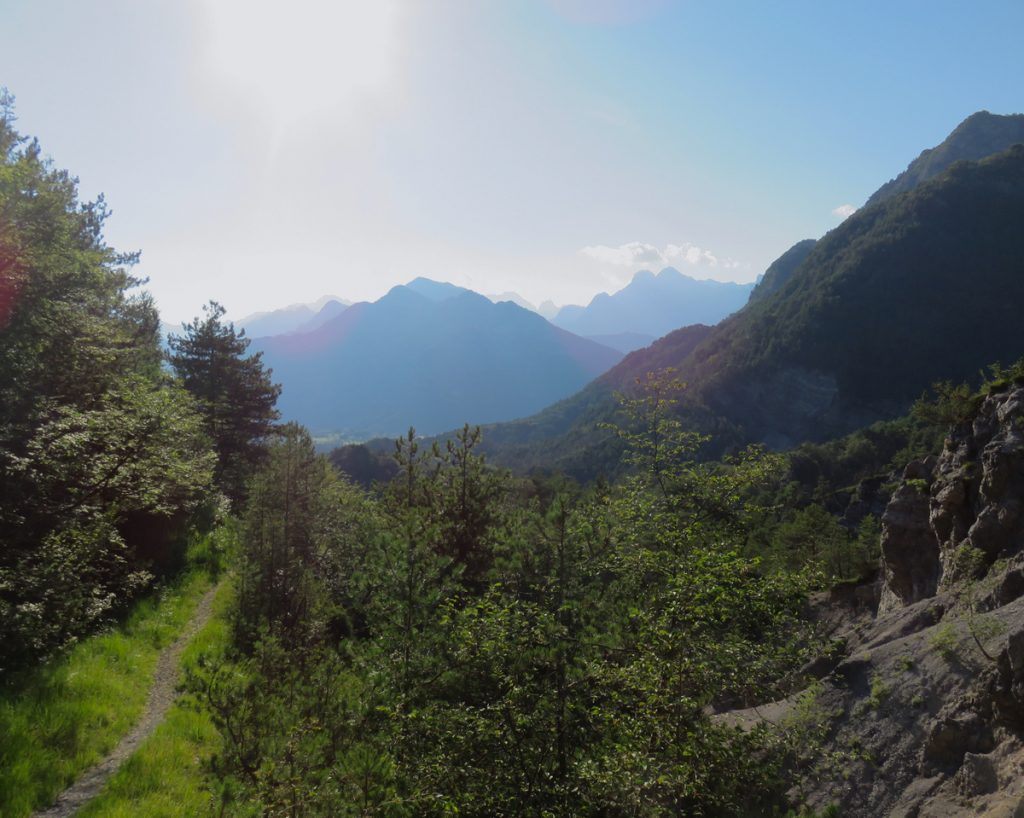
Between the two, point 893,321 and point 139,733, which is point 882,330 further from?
point 139,733

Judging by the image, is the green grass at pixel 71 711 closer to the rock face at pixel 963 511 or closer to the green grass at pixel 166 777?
the green grass at pixel 166 777

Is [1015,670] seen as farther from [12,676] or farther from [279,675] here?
[12,676]

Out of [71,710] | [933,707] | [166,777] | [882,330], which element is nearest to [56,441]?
[71,710]

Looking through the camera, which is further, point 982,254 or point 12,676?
point 982,254

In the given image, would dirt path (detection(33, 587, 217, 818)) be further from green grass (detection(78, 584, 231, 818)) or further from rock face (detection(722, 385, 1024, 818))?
rock face (detection(722, 385, 1024, 818))

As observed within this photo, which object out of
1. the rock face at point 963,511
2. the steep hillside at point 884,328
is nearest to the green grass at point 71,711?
the rock face at point 963,511

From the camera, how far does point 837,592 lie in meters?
18.0

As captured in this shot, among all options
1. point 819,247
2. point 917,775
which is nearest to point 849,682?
point 917,775

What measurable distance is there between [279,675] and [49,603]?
14.5ft

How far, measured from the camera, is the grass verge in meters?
6.23

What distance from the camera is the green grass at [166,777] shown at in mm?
6188

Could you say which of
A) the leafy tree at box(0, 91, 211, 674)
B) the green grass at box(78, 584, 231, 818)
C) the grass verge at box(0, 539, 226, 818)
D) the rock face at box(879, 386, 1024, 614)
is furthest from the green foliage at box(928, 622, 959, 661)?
the leafy tree at box(0, 91, 211, 674)

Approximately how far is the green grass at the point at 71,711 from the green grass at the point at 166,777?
1.79 ft

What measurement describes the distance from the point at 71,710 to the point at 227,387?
23152 mm
